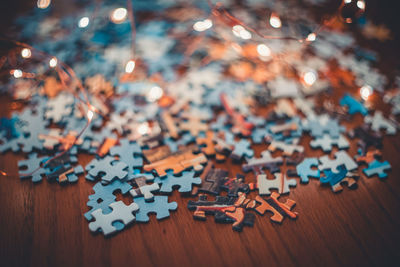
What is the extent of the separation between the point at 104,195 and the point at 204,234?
447 mm

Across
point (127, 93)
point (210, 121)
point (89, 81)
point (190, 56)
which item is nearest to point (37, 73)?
point (89, 81)

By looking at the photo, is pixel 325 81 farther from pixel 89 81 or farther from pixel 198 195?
pixel 89 81

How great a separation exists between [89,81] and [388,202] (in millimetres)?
1684

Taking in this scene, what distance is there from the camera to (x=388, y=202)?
1236 mm

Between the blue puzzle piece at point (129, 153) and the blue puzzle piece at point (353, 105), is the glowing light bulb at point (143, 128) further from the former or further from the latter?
the blue puzzle piece at point (353, 105)

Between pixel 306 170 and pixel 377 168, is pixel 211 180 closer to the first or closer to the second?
pixel 306 170

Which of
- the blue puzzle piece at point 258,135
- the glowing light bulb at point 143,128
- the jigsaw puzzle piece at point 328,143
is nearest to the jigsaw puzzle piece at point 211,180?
the blue puzzle piece at point 258,135

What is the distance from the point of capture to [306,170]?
4.38ft

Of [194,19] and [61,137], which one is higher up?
[194,19]

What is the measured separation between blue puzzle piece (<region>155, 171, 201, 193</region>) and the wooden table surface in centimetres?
4

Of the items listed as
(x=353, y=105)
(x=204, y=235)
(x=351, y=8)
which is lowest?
(x=204, y=235)

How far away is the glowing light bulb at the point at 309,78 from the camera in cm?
174

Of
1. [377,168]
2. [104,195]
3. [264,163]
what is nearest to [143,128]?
[104,195]

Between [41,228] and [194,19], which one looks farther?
[194,19]
